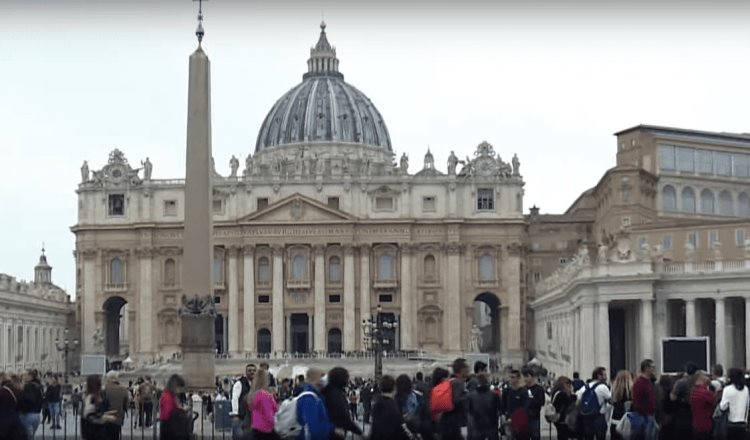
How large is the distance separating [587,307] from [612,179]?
2380 centimetres

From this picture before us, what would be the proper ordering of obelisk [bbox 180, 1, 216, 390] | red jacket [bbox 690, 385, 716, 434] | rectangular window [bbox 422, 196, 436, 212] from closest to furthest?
red jacket [bbox 690, 385, 716, 434] < obelisk [bbox 180, 1, 216, 390] < rectangular window [bbox 422, 196, 436, 212]

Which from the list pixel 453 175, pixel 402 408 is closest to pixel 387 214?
pixel 453 175

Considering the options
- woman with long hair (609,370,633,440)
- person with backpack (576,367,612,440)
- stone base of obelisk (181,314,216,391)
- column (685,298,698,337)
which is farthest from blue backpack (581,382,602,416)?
column (685,298,698,337)

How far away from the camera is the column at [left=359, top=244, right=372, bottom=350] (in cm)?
9350

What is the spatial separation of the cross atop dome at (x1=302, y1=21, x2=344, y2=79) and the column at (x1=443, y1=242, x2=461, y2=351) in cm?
3763

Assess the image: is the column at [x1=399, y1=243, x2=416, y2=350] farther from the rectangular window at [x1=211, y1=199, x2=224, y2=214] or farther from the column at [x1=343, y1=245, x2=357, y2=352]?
A: the rectangular window at [x1=211, y1=199, x2=224, y2=214]

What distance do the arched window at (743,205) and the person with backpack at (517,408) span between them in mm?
69429

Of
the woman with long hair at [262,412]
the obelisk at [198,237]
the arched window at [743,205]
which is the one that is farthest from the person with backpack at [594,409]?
the arched window at [743,205]

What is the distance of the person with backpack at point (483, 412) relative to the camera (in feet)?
57.8

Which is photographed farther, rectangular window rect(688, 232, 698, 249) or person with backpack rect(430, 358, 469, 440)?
rectangular window rect(688, 232, 698, 249)

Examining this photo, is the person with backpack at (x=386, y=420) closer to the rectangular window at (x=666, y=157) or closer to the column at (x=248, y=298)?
the rectangular window at (x=666, y=157)

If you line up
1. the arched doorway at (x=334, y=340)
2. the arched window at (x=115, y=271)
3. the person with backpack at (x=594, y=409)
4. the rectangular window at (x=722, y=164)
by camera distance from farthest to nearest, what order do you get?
the arched window at (x=115, y=271) < the arched doorway at (x=334, y=340) < the rectangular window at (x=722, y=164) < the person with backpack at (x=594, y=409)

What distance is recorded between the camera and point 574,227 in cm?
9906

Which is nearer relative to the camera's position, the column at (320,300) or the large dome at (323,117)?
the column at (320,300)
